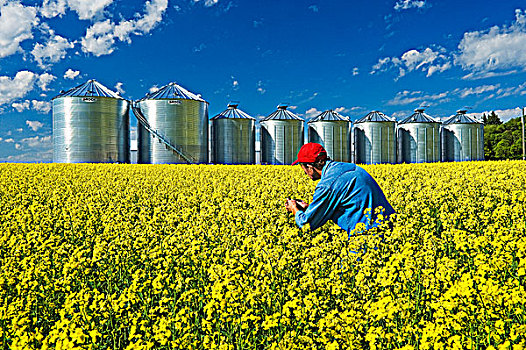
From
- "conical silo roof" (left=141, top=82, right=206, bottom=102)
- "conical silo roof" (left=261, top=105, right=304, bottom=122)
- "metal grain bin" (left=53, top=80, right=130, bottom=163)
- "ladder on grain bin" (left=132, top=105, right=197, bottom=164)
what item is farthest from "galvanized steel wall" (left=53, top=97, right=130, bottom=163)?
"conical silo roof" (left=261, top=105, right=304, bottom=122)

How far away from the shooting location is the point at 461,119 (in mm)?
49031

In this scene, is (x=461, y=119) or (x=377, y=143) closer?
(x=377, y=143)

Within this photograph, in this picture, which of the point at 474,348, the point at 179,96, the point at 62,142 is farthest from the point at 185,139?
the point at 474,348

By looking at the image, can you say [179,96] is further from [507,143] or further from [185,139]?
[507,143]

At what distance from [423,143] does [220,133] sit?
24357mm

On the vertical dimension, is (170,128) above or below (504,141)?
below

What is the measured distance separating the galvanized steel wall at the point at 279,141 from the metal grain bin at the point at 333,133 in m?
2.80

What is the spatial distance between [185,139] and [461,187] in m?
30.2

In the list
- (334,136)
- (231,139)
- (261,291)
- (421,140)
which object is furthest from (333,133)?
(261,291)

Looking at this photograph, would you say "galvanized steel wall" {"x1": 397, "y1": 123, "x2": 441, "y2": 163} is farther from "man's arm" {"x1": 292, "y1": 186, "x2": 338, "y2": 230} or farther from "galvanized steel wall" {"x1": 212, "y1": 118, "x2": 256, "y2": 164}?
"man's arm" {"x1": 292, "y1": 186, "x2": 338, "y2": 230}

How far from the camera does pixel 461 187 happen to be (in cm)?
1079

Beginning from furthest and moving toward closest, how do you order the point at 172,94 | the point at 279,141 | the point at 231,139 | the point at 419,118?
the point at 419,118
the point at 279,141
the point at 231,139
the point at 172,94

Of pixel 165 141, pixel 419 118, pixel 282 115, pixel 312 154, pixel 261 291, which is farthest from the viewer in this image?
pixel 419 118

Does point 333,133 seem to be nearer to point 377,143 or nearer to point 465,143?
point 377,143
